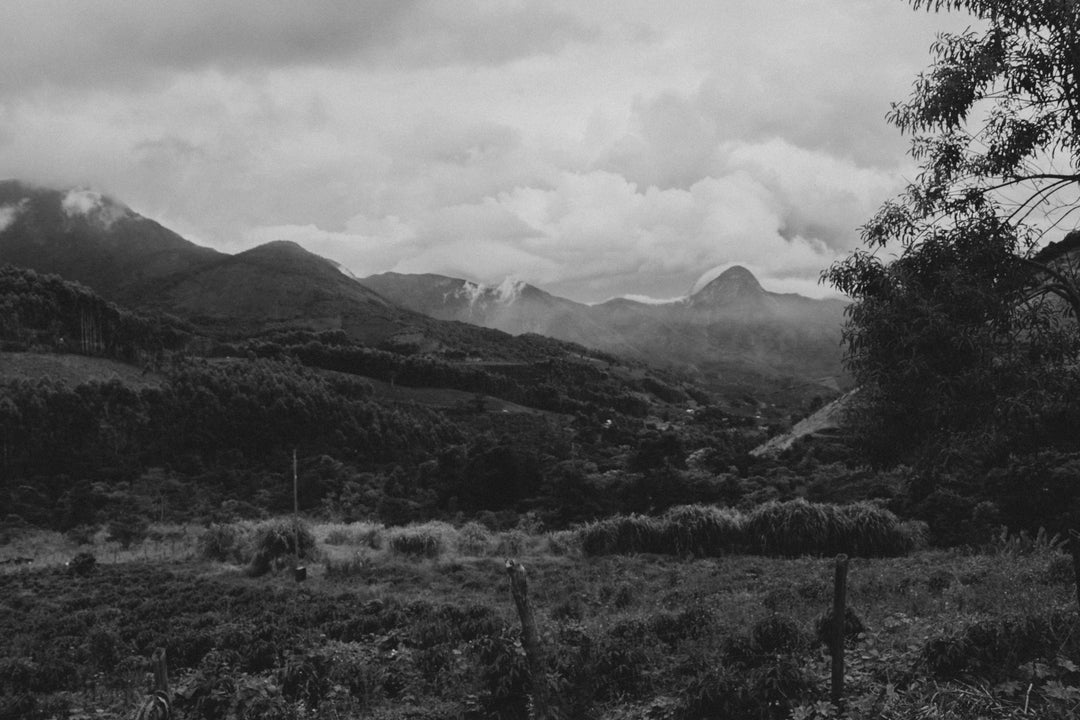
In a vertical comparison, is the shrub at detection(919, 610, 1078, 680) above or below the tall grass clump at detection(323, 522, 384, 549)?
above

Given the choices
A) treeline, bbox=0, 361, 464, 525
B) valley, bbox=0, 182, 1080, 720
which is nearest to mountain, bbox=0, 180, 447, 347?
treeline, bbox=0, 361, 464, 525

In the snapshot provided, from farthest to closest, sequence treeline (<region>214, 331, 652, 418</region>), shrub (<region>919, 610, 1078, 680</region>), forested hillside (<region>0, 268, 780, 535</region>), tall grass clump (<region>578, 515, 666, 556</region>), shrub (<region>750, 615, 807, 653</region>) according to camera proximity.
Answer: treeline (<region>214, 331, 652, 418</region>)
forested hillside (<region>0, 268, 780, 535</region>)
tall grass clump (<region>578, 515, 666, 556</region>)
shrub (<region>750, 615, 807, 653</region>)
shrub (<region>919, 610, 1078, 680</region>)

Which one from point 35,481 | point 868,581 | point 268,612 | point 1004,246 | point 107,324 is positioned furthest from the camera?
point 107,324

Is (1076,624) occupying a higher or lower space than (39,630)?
higher

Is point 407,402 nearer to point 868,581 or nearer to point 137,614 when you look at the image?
point 137,614

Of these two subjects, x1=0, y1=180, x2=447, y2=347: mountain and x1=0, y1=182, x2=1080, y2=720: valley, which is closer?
x1=0, y1=182, x2=1080, y2=720: valley

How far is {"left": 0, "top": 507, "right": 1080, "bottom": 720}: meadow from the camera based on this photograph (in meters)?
7.14

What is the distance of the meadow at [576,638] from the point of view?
714 cm

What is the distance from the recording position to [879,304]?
8.03 m

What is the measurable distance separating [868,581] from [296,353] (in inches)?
3815

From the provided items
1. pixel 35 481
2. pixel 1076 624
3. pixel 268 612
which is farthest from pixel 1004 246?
pixel 35 481

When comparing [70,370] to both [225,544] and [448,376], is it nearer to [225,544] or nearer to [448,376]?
[448,376]

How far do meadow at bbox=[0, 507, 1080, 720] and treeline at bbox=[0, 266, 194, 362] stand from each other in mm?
63428

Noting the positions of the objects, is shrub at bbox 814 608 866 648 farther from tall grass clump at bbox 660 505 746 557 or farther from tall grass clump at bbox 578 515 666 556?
tall grass clump at bbox 578 515 666 556
